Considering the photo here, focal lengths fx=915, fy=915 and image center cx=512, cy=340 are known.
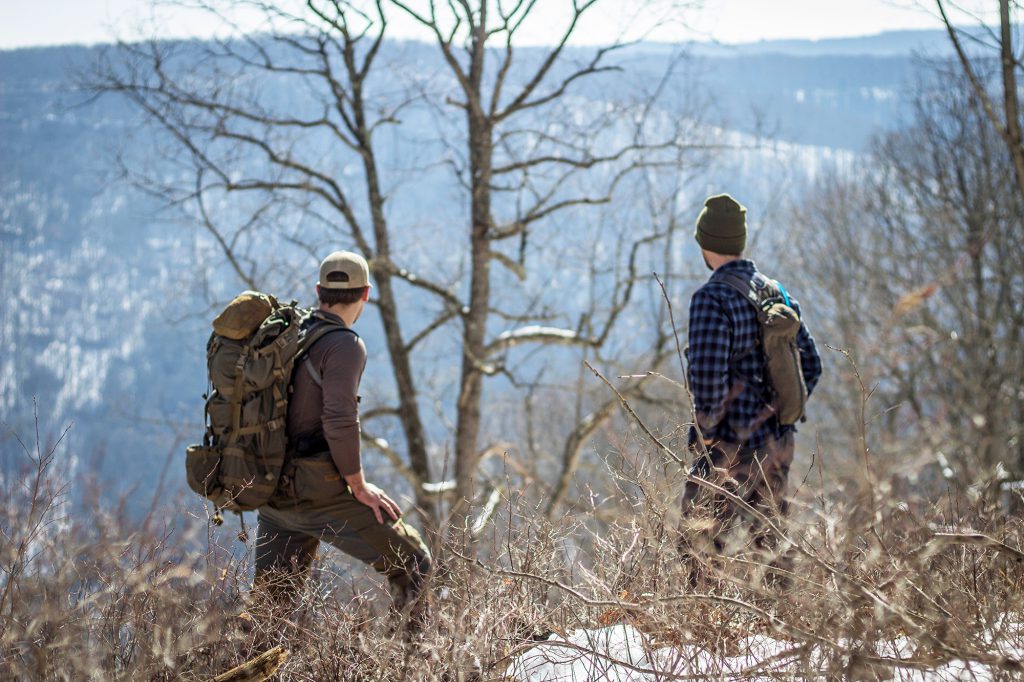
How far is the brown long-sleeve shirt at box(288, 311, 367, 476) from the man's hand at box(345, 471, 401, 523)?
4cm

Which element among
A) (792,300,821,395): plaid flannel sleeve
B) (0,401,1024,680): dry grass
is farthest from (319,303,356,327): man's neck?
(792,300,821,395): plaid flannel sleeve

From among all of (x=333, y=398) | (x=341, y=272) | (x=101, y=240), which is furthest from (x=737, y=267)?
(x=101, y=240)

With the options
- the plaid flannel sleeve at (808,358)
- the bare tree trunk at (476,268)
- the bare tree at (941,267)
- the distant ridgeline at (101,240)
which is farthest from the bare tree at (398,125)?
the distant ridgeline at (101,240)

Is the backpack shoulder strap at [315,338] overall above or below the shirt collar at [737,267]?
below

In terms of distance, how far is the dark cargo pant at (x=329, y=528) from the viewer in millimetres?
3621

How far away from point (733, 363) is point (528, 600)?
1.57m

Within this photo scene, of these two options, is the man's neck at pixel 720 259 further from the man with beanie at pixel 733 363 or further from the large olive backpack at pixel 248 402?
the large olive backpack at pixel 248 402

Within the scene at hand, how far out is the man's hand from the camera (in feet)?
11.9

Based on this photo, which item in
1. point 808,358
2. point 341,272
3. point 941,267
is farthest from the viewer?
point 941,267

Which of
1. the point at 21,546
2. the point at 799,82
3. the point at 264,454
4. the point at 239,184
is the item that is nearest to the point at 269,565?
the point at 264,454

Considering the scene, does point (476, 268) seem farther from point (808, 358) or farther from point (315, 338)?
point (315, 338)

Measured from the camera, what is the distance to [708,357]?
3.82 metres

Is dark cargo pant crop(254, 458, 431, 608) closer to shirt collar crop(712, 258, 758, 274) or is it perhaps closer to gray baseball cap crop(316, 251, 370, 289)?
gray baseball cap crop(316, 251, 370, 289)

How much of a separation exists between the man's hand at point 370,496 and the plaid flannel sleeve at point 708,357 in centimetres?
132
